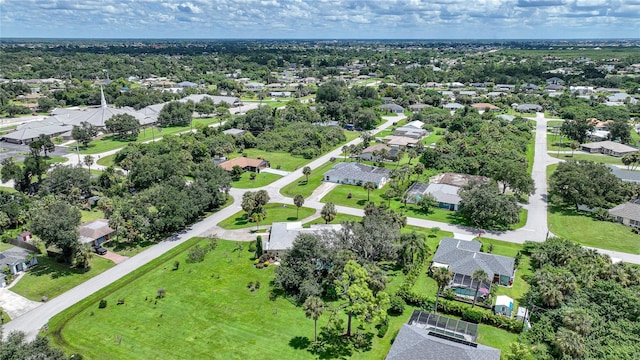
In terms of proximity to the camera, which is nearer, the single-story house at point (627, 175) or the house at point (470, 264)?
the house at point (470, 264)

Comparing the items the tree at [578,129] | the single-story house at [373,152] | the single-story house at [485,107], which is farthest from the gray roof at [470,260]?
the single-story house at [485,107]

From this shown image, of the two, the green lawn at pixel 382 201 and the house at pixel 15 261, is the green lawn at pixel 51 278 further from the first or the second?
the green lawn at pixel 382 201

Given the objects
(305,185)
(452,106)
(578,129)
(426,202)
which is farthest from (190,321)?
(452,106)

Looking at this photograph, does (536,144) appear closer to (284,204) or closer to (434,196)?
(434,196)

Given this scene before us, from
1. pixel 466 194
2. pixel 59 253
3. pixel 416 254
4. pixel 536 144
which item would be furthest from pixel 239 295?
pixel 536 144

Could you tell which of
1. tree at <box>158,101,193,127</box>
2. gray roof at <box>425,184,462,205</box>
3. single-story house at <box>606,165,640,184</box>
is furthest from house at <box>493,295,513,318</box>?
tree at <box>158,101,193,127</box>

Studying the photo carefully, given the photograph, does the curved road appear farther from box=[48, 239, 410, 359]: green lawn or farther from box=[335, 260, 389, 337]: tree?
box=[335, 260, 389, 337]: tree
